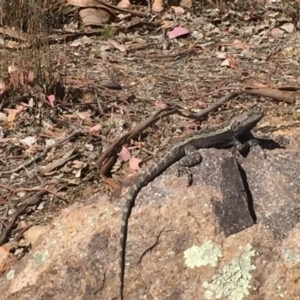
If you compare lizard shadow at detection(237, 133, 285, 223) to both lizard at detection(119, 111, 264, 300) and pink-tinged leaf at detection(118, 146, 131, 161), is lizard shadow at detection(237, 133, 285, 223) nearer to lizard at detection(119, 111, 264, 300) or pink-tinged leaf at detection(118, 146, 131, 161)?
lizard at detection(119, 111, 264, 300)

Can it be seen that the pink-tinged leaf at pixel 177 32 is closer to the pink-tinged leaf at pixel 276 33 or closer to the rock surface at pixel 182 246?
the pink-tinged leaf at pixel 276 33

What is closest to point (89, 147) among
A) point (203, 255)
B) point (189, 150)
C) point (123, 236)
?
point (189, 150)

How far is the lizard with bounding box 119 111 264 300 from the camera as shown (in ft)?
11.1

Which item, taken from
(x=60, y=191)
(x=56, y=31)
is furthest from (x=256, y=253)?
(x=56, y=31)

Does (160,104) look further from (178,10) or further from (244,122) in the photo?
(178,10)

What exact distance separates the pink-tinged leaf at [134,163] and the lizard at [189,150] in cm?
62

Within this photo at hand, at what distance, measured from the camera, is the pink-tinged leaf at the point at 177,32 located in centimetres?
681

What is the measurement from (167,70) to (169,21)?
1.11 metres

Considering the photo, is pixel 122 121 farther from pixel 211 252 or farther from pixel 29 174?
pixel 211 252

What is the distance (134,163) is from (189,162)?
39.4 inches

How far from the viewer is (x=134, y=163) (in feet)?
15.1

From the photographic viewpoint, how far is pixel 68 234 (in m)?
3.52

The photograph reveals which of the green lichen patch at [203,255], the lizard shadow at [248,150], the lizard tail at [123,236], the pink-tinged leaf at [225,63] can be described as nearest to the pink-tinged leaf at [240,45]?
the pink-tinged leaf at [225,63]

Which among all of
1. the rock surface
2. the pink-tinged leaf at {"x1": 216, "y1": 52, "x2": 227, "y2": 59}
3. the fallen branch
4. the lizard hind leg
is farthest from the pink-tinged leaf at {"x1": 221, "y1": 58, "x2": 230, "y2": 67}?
the rock surface
